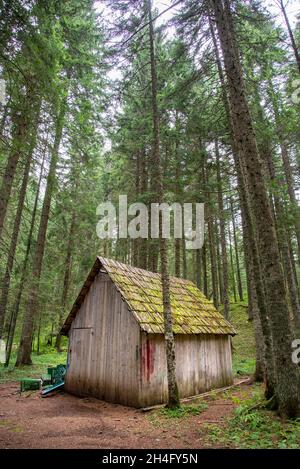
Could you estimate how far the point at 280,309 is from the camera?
6383 mm

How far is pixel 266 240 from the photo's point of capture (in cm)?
676

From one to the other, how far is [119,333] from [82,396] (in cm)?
316

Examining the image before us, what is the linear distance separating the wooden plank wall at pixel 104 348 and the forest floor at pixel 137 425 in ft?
1.67

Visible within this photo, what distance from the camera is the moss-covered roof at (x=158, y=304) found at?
10.7 meters

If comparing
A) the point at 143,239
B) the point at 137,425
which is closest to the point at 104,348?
the point at 137,425

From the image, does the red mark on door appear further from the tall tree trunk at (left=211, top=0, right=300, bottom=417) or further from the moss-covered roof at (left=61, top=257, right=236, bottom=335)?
the tall tree trunk at (left=211, top=0, right=300, bottom=417)

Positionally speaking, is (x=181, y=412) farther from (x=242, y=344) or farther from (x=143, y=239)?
(x=242, y=344)

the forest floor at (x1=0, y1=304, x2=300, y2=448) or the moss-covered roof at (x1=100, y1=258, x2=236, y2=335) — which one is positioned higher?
the moss-covered roof at (x1=100, y1=258, x2=236, y2=335)

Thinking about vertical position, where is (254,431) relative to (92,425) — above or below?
above

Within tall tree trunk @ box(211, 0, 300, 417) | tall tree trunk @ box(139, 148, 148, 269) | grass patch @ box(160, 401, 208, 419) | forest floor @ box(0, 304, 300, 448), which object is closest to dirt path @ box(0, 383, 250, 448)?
forest floor @ box(0, 304, 300, 448)

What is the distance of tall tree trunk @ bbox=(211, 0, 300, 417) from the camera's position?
602 centimetres

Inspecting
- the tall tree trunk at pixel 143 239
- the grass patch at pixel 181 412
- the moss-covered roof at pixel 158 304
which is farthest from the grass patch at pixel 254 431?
the tall tree trunk at pixel 143 239

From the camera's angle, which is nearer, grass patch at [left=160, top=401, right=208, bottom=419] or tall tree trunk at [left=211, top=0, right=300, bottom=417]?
tall tree trunk at [left=211, top=0, right=300, bottom=417]

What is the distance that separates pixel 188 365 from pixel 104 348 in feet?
10.8
